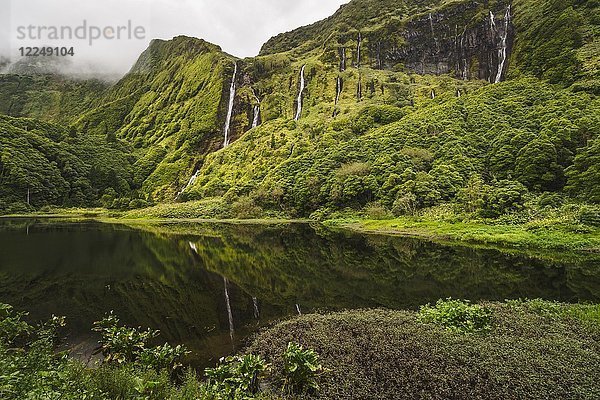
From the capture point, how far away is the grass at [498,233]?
3717 cm

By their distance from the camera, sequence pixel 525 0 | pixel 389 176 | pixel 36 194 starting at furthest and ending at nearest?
pixel 525 0 → pixel 36 194 → pixel 389 176

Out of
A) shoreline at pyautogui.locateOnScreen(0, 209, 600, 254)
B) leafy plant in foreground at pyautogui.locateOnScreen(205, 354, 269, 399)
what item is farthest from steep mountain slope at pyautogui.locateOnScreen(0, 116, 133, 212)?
leafy plant in foreground at pyautogui.locateOnScreen(205, 354, 269, 399)

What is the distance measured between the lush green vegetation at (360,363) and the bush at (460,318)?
0.05 metres

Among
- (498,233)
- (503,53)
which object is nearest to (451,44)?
(503,53)

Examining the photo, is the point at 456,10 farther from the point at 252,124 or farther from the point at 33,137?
the point at 33,137

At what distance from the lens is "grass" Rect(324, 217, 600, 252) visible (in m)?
37.2

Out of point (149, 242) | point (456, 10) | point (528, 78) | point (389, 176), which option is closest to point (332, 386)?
point (149, 242)

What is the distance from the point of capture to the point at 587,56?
91125 mm

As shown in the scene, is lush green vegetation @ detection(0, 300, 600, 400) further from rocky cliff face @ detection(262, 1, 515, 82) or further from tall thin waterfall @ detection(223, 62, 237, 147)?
tall thin waterfall @ detection(223, 62, 237, 147)

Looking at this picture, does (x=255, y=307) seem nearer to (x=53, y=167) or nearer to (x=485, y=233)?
(x=485, y=233)

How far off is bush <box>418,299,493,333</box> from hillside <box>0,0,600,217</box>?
4098 centimetres

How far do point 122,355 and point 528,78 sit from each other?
11810 centimetres

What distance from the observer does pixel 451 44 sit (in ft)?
494

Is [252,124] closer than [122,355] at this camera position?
No
